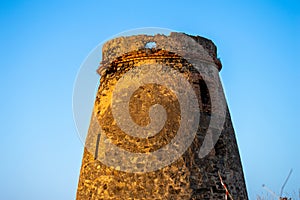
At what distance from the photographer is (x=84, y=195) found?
7.85 metres

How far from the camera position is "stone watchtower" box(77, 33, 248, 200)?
736 cm

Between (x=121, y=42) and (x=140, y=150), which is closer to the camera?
(x=140, y=150)

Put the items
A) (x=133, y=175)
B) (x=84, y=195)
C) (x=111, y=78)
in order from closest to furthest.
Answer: (x=133, y=175)
(x=84, y=195)
(x=111, y=78)

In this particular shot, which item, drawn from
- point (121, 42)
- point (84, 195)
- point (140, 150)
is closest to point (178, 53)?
point (121, 42)

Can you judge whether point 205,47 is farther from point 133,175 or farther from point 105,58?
point 133,175

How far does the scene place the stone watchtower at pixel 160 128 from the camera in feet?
24.1

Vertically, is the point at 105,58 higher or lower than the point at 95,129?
higher

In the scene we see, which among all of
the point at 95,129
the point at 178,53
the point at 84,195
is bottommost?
the point at 84,195

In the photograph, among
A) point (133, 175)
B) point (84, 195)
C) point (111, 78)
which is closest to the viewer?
point (133, 175)

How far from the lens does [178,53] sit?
321 inches

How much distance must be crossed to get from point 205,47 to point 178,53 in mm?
770

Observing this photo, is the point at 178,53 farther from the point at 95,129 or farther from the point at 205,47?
the point at 95,129

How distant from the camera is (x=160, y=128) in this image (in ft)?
25.0

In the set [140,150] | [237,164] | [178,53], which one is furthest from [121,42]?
[237,164]
